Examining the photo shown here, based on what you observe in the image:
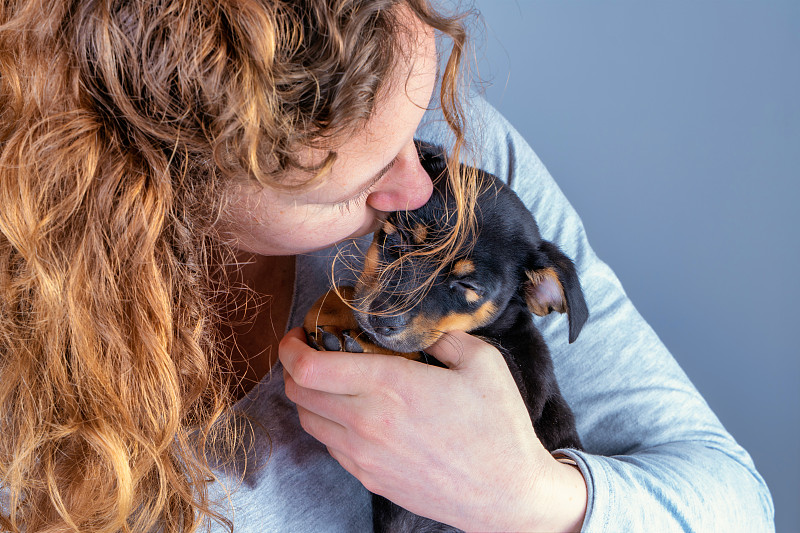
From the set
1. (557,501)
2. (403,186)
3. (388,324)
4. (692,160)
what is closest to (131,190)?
(403,186)

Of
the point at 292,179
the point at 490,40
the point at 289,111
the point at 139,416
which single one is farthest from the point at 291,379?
the point at 490,40

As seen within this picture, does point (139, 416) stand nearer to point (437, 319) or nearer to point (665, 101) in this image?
point (437, 319)

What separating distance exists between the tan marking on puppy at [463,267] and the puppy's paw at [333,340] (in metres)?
0.28

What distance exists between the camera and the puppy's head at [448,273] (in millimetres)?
1377

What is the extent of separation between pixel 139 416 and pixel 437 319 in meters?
0.68

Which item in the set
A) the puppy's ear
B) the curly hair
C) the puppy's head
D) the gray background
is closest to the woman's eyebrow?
the curly hair

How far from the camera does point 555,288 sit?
59.1 inches

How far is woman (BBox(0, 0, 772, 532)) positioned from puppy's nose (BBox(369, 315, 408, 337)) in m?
0.12

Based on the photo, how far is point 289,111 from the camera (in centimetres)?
87

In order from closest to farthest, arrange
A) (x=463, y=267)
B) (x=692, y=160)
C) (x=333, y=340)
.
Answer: (x=333, y=340) → (x=463, y=267) → (x=692, y=160)

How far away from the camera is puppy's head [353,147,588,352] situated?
4.52ft

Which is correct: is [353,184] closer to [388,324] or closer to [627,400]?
[388,324]

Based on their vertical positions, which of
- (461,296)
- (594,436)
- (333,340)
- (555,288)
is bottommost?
(594,436)

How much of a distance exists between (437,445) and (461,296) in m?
0.41
